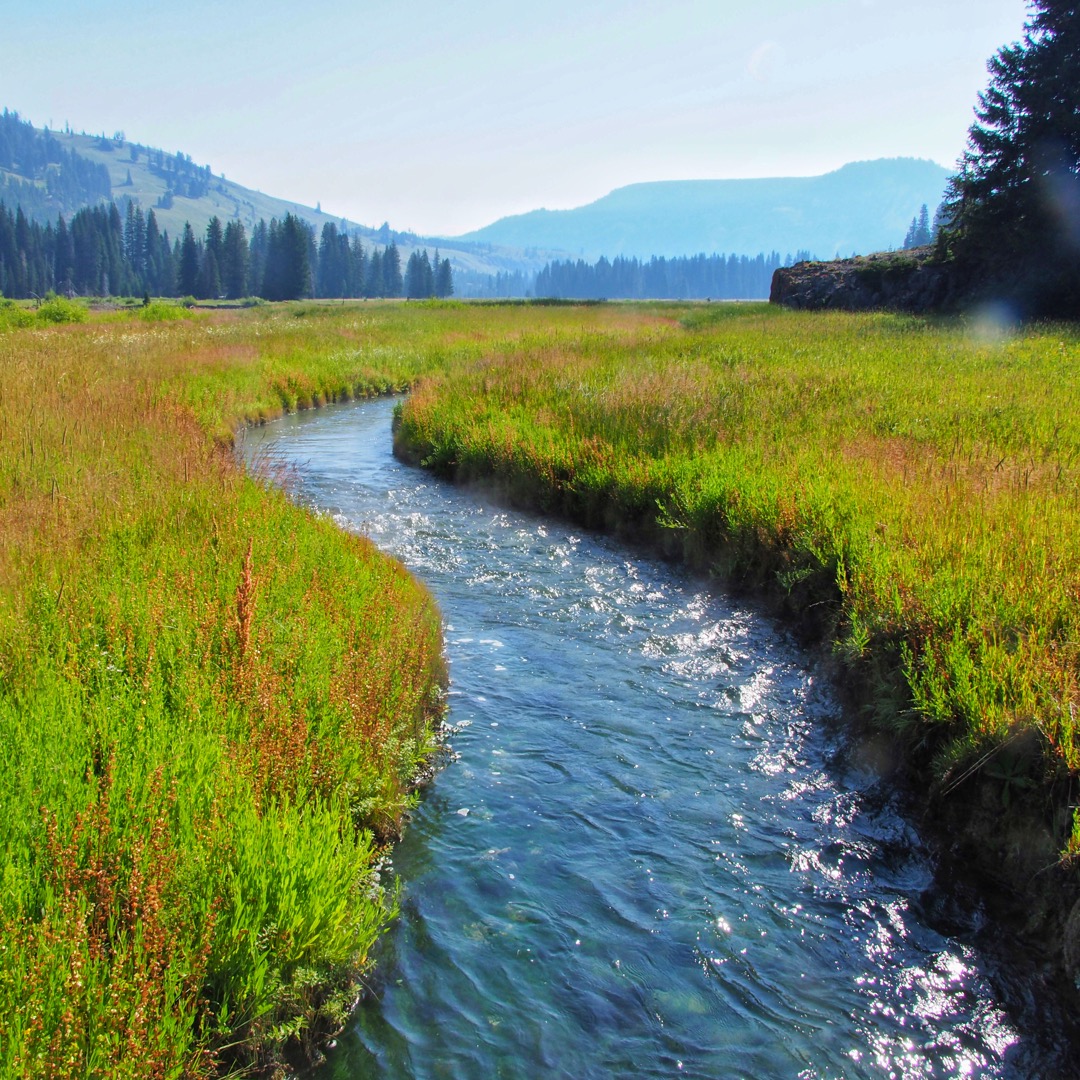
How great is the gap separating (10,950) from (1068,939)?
4.43 meters

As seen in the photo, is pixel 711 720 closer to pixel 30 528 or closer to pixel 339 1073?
pixel 339 1073

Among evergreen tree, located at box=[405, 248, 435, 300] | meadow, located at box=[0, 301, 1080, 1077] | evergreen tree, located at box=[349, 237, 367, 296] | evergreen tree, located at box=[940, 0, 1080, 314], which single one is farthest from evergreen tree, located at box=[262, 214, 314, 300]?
meadow, located at box=[0, 301, 1080, 1077]

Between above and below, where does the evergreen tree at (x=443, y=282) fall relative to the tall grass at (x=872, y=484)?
above

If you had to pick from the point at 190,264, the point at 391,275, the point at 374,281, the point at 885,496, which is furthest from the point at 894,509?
the point at 391,275

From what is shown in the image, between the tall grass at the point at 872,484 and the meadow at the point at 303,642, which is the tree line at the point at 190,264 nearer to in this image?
the tall grass at the point at 872,484

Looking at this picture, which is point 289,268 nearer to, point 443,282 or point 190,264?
point 190,264

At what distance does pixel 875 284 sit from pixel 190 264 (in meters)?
110

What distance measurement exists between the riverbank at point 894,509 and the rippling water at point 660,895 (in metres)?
0.52

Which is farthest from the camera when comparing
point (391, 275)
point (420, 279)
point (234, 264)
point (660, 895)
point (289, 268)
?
point (391, 275)

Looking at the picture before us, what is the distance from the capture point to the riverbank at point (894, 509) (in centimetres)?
475

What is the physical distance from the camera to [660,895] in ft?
14.9

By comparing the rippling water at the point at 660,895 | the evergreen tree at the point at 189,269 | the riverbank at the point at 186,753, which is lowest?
the rippling water at the point at 660,895

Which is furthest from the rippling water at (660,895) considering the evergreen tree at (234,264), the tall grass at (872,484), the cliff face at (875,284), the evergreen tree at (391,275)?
the evergreen tree at (391,275)

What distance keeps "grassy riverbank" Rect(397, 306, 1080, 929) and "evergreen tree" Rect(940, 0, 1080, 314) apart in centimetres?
1126
